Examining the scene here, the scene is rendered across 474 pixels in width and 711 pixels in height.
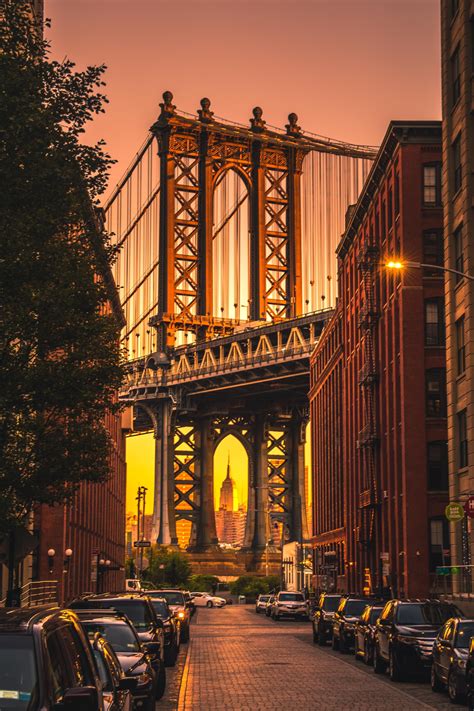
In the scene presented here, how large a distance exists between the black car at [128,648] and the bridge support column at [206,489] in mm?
131562

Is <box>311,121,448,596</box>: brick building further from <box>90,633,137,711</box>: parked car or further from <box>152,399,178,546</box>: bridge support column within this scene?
<box>152,399,178,546</box>: bridge support column

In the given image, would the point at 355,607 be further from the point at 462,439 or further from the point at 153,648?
the point at 153,648

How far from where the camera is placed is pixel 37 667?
8414 mm

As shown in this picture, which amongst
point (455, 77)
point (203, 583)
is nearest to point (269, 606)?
point (455, 77)

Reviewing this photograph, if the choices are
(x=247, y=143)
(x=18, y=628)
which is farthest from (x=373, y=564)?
(x=247, y=143)

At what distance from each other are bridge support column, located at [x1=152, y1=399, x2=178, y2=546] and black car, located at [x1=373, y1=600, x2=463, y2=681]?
112797mm

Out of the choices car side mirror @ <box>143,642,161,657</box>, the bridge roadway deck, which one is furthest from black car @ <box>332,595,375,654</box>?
car side mirror @ <box>143,642,161,657</box>

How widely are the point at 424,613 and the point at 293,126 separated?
124471mm

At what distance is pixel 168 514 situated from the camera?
142 m

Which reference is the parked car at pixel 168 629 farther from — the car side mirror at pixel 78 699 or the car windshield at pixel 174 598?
the car side mirror at pixel 78 699

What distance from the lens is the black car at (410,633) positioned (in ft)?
88.1

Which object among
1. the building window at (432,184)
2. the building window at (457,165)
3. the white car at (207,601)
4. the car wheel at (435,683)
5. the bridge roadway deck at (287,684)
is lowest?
the white car at (207,601)

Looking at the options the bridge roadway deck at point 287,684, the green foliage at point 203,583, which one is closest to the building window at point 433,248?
the bridge roadway deck at point 287,684

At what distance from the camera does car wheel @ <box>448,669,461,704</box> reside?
2190cm
